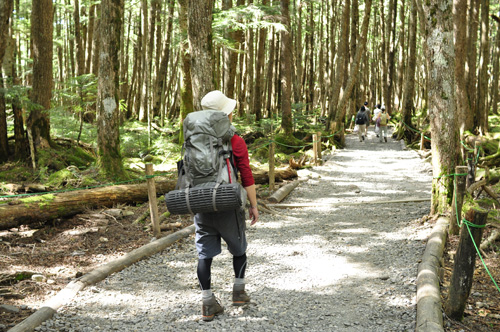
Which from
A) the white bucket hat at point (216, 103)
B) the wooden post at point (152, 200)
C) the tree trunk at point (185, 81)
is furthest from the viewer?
the tree trunk at point (185, 81)

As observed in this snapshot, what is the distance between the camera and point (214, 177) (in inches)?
156

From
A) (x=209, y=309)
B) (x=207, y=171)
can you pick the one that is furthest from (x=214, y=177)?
(x=209, y=309)

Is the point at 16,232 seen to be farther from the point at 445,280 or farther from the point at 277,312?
the point at 445,280

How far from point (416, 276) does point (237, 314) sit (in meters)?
2.30

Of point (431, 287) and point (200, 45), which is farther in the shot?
point (200, 45)

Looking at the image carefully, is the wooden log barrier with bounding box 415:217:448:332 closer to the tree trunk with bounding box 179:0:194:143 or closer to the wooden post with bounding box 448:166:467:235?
the wooden post with bounding box 448:166:467:235

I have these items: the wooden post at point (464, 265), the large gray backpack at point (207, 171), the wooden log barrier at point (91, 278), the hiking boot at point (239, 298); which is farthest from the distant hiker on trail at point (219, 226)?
the wooden post at point (464, 265)

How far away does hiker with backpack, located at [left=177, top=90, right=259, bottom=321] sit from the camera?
3.95m

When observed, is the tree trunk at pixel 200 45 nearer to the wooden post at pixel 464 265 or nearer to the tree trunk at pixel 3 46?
the tree trunk at pixel 3 46

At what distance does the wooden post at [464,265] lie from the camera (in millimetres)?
4098

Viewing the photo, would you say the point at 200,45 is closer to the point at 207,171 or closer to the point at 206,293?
the point at 207,171

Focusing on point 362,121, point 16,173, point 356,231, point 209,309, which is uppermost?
point 362,121

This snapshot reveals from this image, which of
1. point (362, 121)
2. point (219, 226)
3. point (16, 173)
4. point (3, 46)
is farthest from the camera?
point (362, 121)

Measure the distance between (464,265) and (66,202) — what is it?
21.9 ft
